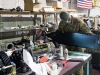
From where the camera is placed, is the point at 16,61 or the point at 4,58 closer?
the point at 4,58

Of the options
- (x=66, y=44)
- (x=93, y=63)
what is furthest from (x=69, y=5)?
(x=66, y=44)

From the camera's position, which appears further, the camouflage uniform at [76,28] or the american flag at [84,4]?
the american flag at [84,4]

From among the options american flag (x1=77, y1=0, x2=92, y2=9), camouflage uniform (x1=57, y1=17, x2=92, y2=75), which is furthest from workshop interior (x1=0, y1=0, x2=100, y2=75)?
american flag (x1=77, y1=0, x2=92, y2=9)

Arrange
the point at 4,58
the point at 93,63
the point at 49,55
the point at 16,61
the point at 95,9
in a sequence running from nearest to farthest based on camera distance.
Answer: the point at 4,58, the point at 16,61, the point at 49,55, the point at 93,63, the point at 95,9

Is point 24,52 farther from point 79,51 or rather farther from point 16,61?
point 79,51

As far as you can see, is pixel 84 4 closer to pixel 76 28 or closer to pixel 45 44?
pixel 76 28

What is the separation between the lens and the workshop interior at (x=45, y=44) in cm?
166

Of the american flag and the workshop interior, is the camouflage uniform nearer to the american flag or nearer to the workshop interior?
the workshop interior

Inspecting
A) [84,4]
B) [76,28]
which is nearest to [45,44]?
[76,28]

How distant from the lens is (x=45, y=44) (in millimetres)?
2453

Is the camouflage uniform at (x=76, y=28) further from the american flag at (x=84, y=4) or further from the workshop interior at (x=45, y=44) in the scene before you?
the american flag at (x=84, y=4)

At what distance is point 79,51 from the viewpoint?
100 inches

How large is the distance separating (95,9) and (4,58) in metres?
4.83

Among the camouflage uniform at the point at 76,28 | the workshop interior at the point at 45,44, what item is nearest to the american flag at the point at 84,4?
the workshop interior at the point at 45,44
